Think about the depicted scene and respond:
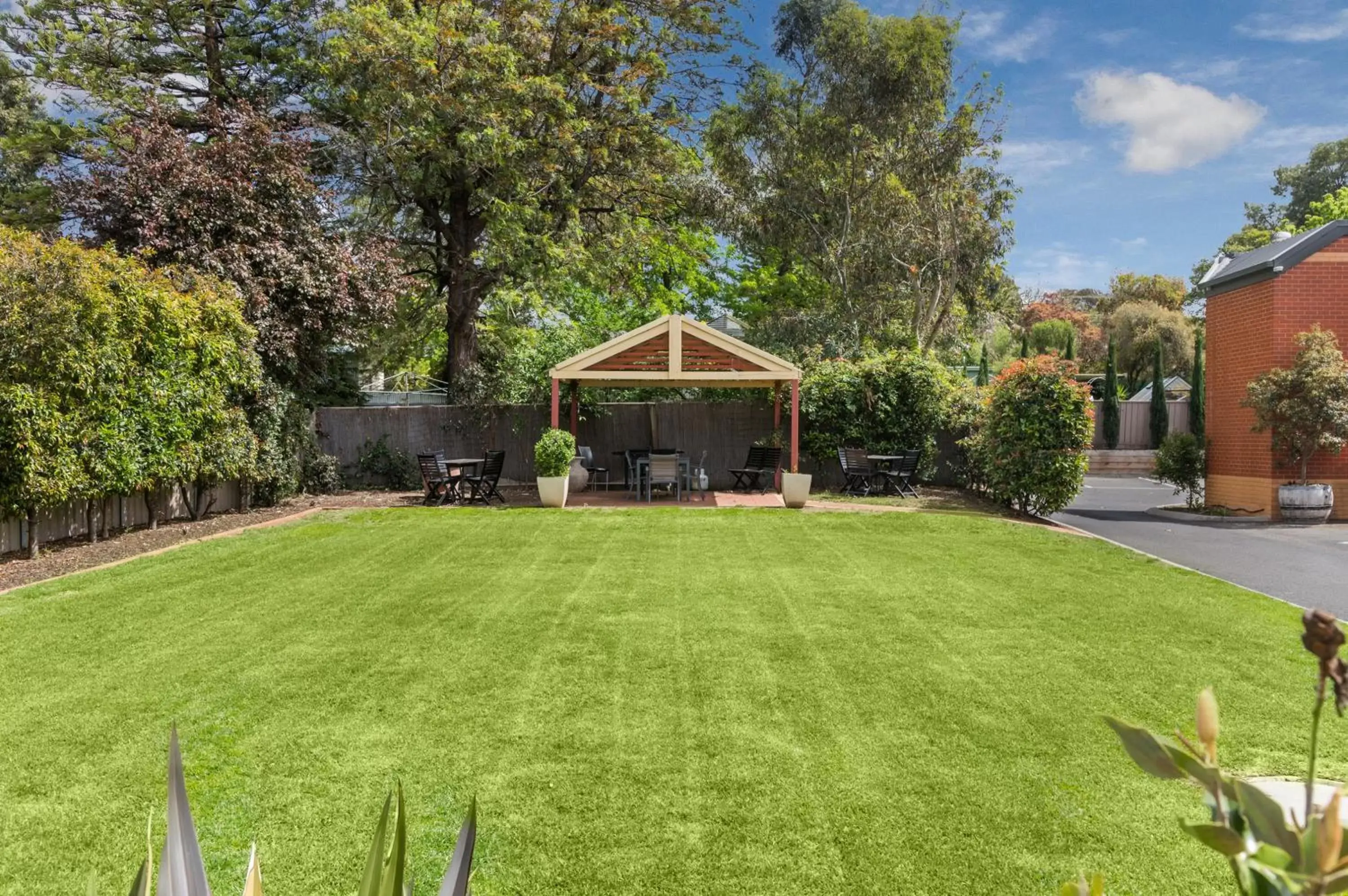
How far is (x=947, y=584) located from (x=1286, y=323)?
35.0 ft

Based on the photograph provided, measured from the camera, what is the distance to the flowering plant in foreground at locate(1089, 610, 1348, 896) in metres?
0.64

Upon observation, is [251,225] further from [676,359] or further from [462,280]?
[676,359]

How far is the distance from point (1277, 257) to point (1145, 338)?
21797mm

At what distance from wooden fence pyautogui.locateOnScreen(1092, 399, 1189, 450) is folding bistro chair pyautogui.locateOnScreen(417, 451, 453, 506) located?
22874 millimetres

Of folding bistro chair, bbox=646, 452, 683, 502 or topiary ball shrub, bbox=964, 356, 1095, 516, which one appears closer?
topiary ball shrub, bbox=964, 356, 1095, 516

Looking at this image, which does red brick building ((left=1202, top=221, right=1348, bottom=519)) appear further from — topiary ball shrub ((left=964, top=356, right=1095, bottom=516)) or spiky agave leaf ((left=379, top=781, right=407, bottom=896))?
spiky agave leaf ((left=379, top=781, right=407, bottom=896))

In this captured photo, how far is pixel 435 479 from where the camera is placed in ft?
44.1

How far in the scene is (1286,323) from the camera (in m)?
13.8

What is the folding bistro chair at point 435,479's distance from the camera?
13.3 m

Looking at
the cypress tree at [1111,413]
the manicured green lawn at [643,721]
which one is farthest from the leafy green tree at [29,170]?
the cypress tree at [1111,413]

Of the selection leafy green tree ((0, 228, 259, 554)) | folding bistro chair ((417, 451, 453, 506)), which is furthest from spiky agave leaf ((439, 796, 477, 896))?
folding bistro chair ((417, 451, 453, 506))

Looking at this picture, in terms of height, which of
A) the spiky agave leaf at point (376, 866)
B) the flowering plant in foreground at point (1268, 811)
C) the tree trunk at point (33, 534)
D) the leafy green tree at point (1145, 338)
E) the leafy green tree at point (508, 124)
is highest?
the leafy green tree at point (508, 124)

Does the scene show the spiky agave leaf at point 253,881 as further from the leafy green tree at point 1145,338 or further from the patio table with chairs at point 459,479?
the leafy green tree at point 1145,338

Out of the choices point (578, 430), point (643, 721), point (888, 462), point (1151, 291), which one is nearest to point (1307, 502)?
point (888, 462)
